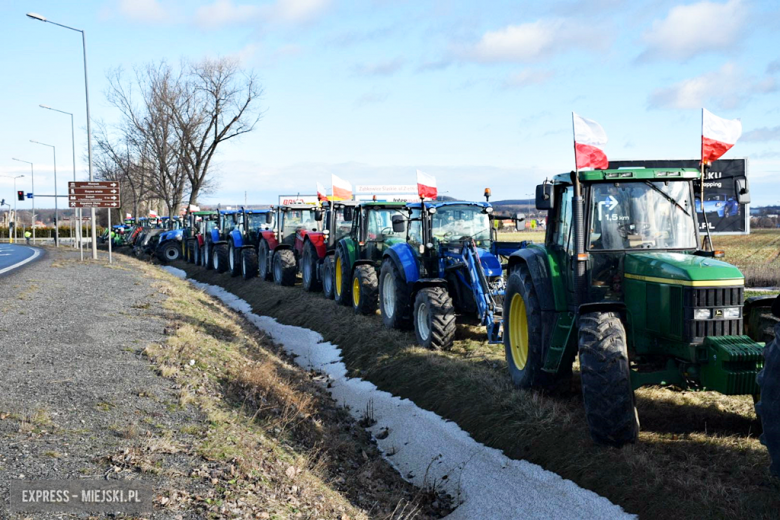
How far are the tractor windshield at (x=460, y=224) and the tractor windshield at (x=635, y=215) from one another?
18.0ft

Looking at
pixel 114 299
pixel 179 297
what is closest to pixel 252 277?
pixel 179 297

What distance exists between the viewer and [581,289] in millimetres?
7281

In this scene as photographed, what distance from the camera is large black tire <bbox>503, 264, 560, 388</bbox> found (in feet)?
26.4

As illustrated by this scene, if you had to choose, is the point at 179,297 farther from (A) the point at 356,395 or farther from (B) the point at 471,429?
(B) the point at 471,429

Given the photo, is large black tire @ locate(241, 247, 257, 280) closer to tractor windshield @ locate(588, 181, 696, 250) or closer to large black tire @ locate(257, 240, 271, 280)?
large black tire @ locate(257, 240, 271, 280)

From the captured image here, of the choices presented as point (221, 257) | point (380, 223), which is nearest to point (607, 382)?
point (380, 223)

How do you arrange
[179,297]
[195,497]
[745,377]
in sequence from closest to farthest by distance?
[195,497] < [745,377] < [179,297]

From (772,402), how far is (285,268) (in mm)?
17057

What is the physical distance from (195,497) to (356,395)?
18.3 feet

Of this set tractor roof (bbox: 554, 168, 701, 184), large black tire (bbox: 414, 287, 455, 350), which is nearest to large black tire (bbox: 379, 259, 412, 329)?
large black tire (bbox: 414, 287, 455, 350)

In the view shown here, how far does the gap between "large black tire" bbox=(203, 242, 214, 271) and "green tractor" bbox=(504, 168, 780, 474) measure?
22.3 metres

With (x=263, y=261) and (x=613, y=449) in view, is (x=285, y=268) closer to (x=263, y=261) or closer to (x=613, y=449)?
(x=263, y=261)

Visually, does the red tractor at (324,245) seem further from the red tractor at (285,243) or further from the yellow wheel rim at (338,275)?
the red tractor at (285,243)

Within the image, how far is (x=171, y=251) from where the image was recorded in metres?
36.7
